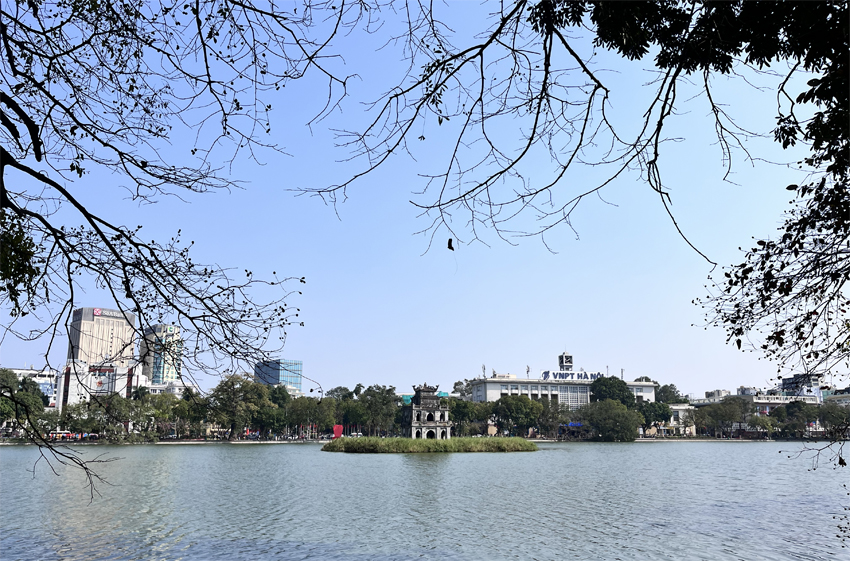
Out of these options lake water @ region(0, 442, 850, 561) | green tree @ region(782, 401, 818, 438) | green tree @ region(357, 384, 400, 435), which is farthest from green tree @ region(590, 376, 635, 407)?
lake water @ region(0, 442, 850, 561)

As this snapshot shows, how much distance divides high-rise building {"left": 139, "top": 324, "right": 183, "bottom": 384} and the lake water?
7488 mm

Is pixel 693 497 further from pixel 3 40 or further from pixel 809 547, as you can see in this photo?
pixel 3 40

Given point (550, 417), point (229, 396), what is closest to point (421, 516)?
point (229, 396)

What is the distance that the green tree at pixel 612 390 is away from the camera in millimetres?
95775

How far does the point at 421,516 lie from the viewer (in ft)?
58.2

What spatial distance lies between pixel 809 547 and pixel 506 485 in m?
12.8

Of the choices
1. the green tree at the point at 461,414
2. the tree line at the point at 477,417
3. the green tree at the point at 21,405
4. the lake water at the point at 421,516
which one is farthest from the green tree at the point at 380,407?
the lake water at the point at 421,516

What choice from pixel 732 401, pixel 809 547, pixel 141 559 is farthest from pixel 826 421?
pixel 141 559

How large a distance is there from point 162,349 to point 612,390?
3924 inches

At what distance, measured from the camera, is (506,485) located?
2514 centimetres

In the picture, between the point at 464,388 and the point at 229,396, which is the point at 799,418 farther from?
the point at 229,396

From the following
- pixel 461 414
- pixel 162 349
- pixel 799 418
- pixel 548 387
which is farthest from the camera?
pixel 548 387

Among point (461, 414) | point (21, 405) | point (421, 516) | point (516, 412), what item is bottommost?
point (421, 516)

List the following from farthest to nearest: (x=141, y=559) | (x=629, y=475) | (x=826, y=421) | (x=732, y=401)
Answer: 1. (x=732, y=401)
2. (x=826, y=421)
3. (x=629, y=475)
4. (x=141, y=559)
